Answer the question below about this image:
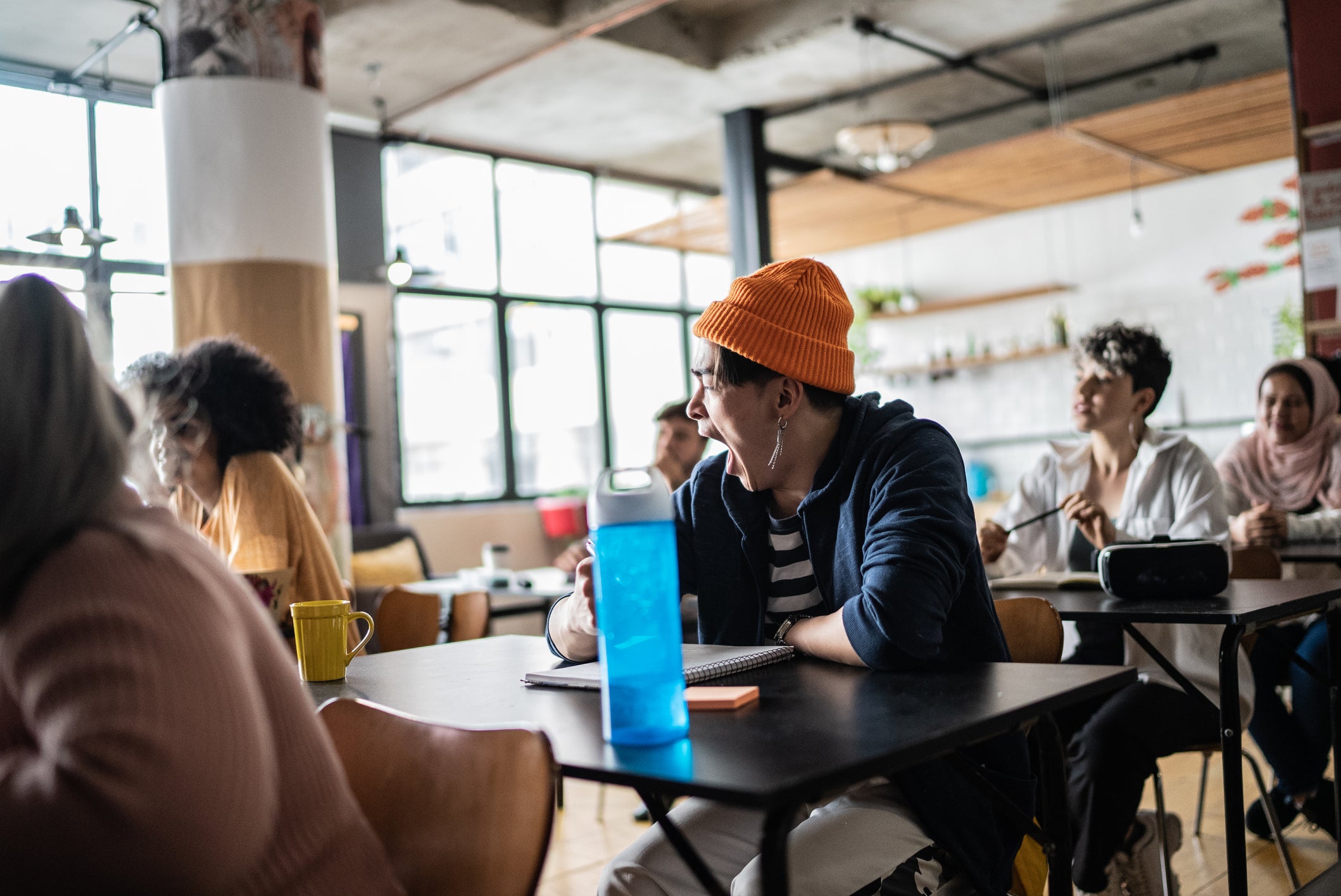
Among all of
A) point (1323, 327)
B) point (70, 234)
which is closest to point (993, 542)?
point (1323, 327)

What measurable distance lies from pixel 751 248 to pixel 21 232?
161 inches

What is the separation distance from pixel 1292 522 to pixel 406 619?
2.68 m

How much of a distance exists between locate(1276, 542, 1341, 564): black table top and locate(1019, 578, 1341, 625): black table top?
830 mm

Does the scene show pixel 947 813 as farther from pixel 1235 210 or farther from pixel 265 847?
pixel 1235 210

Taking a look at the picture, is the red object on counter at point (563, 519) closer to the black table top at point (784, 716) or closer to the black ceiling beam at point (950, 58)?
the black ceiling beam at point (950, 58)

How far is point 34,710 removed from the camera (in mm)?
781

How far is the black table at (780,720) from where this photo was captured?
95 centimetres

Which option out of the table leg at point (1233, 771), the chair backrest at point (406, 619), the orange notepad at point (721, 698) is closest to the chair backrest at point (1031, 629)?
the table leg at point (1233, 771)

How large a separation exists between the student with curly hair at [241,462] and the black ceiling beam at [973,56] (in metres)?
4.76

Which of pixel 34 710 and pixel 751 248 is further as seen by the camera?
pixel 751 248

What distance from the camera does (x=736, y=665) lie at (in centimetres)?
148

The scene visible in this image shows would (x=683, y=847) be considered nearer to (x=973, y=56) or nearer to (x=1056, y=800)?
(x=1056, y=800)

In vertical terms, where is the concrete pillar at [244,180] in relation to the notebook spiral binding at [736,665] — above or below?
above

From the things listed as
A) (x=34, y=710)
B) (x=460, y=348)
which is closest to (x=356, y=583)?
(x=460, y=348)
